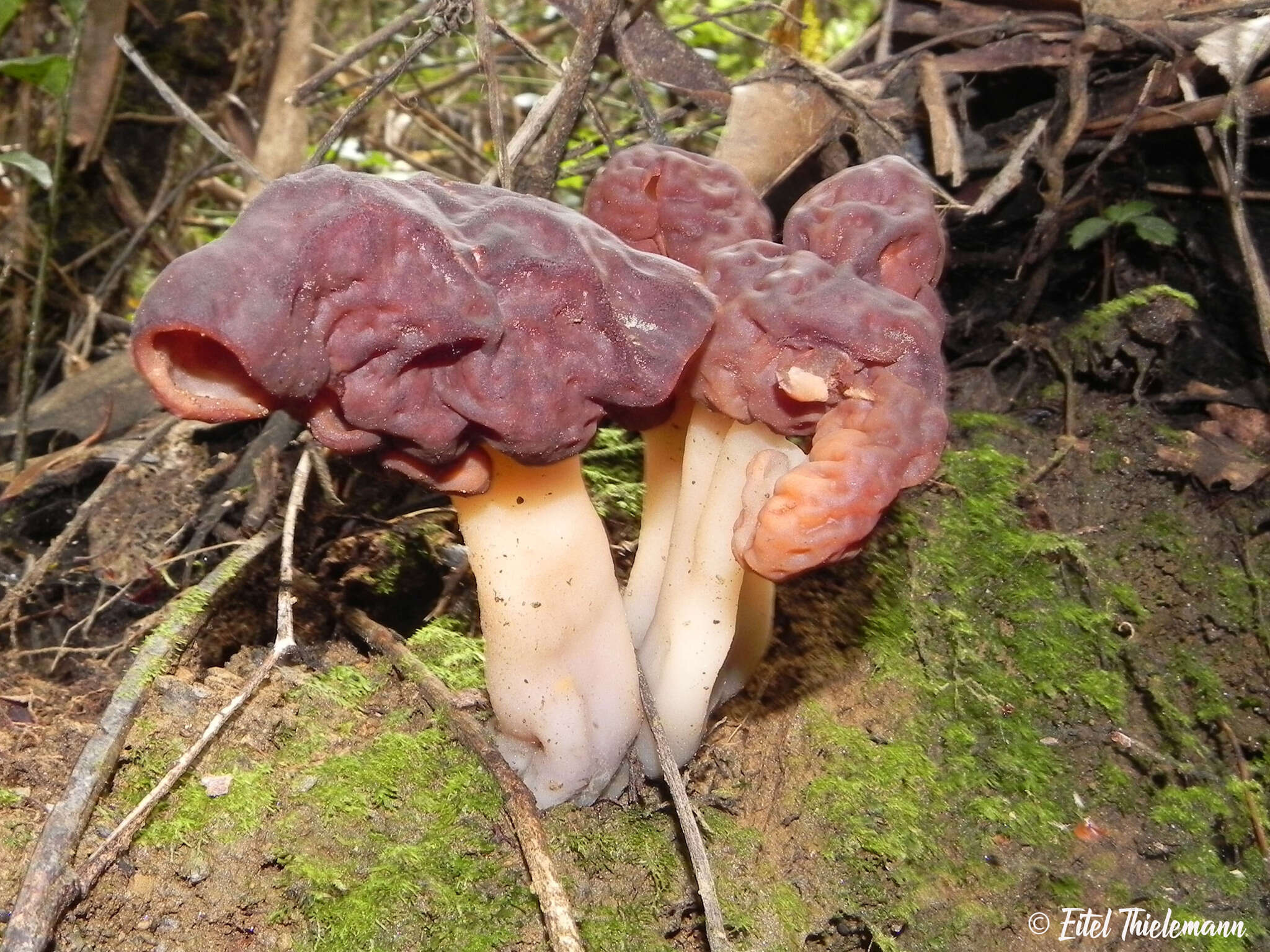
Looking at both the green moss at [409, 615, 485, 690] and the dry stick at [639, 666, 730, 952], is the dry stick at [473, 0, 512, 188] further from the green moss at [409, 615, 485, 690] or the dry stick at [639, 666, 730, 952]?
the dry stick at [639, 666, 730, 952]

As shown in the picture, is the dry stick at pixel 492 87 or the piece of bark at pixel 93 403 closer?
the dry stick at pixel 492 87

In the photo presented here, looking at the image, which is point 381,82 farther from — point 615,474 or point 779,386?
point 779,386

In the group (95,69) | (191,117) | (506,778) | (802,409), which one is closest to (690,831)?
(506,778)

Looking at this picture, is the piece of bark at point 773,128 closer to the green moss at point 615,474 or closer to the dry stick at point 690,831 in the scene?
the green moss at point 615,474

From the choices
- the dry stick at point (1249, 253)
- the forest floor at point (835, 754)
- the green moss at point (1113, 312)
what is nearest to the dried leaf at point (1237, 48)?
the dry stick at point (1249, 253)

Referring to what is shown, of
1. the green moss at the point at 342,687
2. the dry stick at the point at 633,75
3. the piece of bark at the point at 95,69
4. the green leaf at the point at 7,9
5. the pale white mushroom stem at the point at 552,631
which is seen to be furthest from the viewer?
the piece of bark at the point at 95,69
